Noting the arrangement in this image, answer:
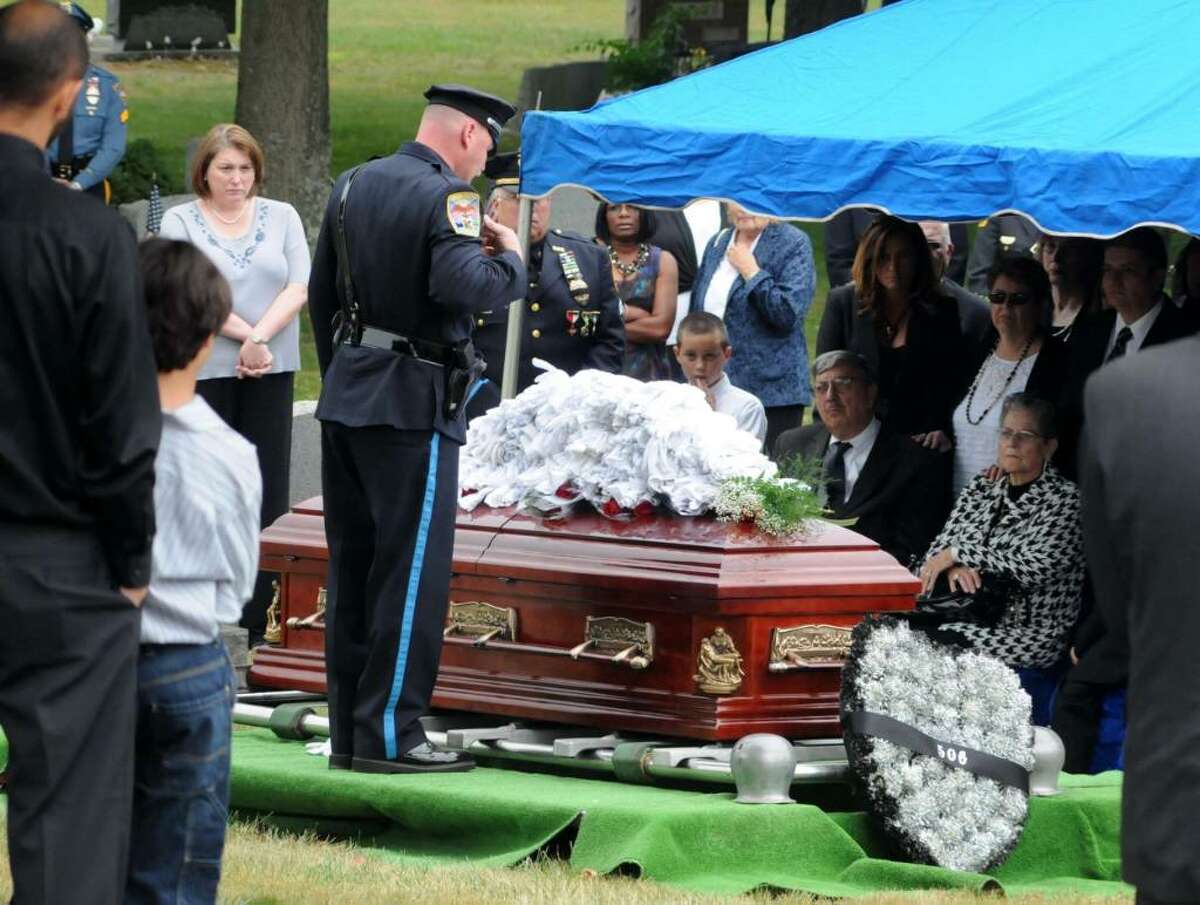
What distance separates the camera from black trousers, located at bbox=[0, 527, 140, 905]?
377 cm

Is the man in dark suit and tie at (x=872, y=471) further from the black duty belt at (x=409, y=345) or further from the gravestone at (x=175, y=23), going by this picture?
the gravestone at (x=175, y=23)

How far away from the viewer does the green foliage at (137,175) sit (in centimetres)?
1429

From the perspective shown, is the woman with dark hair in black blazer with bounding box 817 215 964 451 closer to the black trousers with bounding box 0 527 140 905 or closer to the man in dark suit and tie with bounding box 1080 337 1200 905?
the black trousers with bounding box 0 527 140 905

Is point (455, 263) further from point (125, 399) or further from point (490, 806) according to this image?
point (125, 399)

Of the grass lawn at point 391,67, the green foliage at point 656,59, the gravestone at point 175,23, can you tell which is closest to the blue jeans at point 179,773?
the grass lawn at point 391,67

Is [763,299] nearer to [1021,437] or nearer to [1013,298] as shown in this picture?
[1013,298]

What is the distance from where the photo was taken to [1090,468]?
10.9 ft

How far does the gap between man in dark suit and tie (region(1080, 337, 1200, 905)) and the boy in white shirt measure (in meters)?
4.53

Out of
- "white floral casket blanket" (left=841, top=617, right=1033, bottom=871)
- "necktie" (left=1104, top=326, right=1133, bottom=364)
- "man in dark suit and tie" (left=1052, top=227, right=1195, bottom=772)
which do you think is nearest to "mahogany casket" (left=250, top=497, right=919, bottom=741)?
"white floral casket blanket" (left=841, top=617, right=1033, bottom=871)

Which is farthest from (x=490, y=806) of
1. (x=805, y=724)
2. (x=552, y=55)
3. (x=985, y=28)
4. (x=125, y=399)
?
(x=552, y=55)

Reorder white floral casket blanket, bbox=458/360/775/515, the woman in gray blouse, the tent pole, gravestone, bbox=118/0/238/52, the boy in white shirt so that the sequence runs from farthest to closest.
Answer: gravestone, bbox=118/0/238/52
the woman in gray blouse
the boy in white shirt
the tent pole
white floral casket blanket, bbox=458/360/775/515

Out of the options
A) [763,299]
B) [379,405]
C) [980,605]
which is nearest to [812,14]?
[763,299]

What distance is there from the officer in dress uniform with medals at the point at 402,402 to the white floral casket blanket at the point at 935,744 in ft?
3.43

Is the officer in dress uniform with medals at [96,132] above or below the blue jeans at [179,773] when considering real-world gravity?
above
